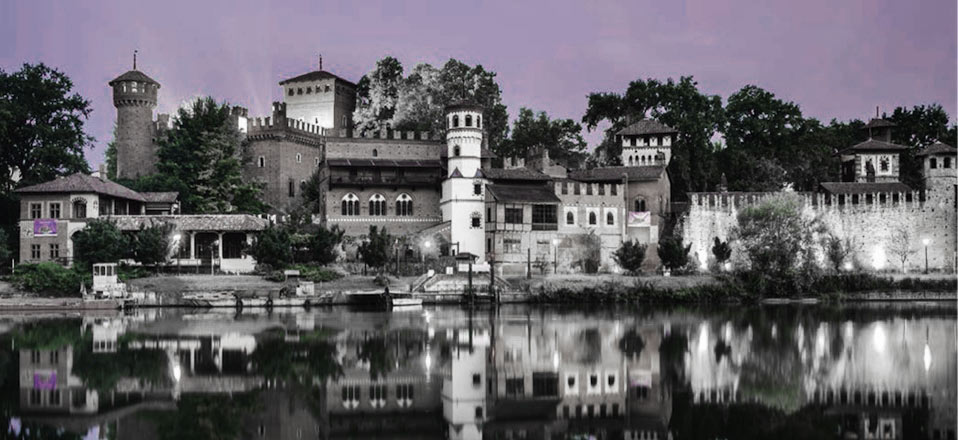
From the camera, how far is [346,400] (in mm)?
19422

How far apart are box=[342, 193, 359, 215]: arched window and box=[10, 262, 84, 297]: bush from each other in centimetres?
1461

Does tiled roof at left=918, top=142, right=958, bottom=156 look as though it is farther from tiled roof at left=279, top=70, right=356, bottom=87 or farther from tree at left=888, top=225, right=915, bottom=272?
tiled roof at left=279, top=70, right=356, bottom=87

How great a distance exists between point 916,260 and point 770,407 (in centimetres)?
3997

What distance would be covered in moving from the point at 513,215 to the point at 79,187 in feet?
72.6

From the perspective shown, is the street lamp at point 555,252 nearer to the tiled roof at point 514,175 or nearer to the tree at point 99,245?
the tiled roof at point 514,175

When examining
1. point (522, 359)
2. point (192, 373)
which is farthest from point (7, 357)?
point (522, 359)

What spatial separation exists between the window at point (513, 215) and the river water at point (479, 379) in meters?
16.5

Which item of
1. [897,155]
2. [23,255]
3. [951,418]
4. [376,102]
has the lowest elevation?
[951,418]

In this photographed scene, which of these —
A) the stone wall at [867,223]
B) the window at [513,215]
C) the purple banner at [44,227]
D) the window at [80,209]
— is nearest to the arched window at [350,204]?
the window at [513,215]

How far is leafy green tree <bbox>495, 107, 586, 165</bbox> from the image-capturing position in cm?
6569

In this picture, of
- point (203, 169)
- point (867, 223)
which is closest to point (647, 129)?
point (867, 223)

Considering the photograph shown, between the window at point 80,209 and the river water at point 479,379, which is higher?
the window at point 80,209

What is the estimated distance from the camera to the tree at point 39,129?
177 ft

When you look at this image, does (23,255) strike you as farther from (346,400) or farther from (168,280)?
(346,400)
